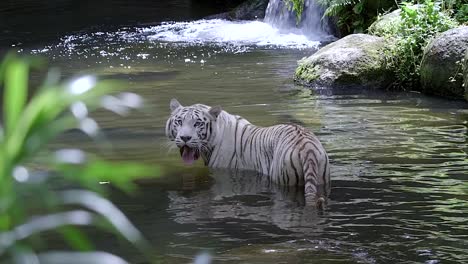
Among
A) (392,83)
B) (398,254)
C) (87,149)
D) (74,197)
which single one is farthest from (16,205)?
(392,83)

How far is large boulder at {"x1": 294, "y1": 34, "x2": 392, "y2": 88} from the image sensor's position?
39.9 ft

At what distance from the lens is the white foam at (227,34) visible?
692 inches

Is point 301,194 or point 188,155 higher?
point 188,155

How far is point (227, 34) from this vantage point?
18828 mm

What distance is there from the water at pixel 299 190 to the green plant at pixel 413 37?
2.29 ft

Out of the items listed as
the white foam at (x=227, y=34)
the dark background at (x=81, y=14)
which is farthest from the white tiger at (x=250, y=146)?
the dark background at (x=81, y=14)

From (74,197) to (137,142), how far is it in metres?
7.84

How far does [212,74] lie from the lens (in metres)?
13.8

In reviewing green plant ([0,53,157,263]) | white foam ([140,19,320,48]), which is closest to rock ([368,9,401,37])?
white foam ([140,19,320,48])

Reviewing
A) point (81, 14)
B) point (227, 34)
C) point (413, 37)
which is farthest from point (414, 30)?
point (81, 14)

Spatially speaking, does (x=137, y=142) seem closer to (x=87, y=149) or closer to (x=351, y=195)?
(x=87, y=149)

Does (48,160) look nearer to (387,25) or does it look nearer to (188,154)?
(188,154)

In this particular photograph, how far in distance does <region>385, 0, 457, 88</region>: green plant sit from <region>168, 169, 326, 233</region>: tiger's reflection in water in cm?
543

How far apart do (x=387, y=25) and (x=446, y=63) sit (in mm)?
1944
